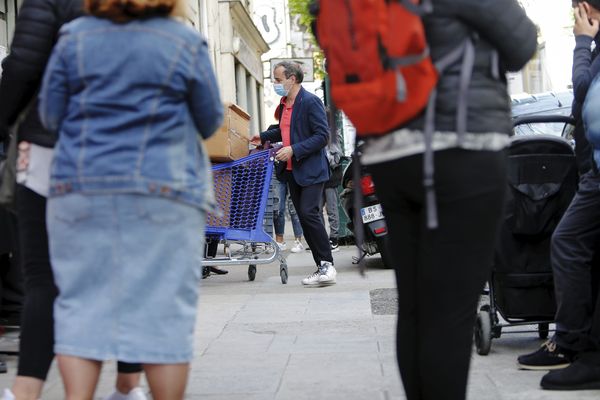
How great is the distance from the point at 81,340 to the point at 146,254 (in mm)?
323

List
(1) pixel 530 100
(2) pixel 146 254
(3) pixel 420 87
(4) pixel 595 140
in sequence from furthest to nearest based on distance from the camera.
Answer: (1) pixel 530 100
(4) pixel 595 140
(2) pixel 146 254
(3) pixel 420 87

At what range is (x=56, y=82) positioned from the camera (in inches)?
134

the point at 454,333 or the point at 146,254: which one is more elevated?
the point at 146,254

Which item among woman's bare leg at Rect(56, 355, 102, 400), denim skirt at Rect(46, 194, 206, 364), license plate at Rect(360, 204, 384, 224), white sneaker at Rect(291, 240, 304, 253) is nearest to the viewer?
denim skirt at Rect(46, 194, 206, 364)

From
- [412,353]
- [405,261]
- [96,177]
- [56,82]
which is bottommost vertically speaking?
[412,353]

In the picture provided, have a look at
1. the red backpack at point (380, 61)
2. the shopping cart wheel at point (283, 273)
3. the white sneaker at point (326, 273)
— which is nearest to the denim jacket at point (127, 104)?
the red backpack at point (380, 61)

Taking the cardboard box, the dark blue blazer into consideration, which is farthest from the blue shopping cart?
the dark blue blazer

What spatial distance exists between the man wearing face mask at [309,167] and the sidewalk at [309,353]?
0.32 m

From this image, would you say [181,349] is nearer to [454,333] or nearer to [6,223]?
[454,333]

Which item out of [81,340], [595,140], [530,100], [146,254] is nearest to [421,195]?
[146,254]

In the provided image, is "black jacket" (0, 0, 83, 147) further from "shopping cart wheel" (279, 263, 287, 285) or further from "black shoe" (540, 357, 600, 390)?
"shopping cart wheel" (279, 263, 287, 285)

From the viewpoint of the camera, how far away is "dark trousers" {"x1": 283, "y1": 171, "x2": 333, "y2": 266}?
9414 millimetres

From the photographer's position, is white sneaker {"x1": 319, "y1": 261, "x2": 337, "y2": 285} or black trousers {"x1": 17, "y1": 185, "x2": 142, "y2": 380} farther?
white sneaker {"x1": 319, "y1": 261, "x2": 337, "y2": 285}

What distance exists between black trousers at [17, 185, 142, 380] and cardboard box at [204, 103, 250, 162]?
196 inches
